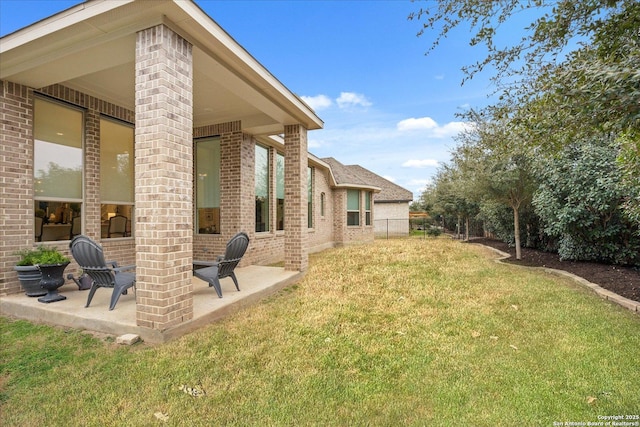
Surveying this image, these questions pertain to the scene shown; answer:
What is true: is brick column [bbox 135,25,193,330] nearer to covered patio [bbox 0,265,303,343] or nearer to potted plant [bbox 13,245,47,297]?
covered patio [bbox 0,265,303,343]

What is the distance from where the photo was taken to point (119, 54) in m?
4.11

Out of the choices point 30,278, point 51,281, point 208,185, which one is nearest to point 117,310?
point 51,281

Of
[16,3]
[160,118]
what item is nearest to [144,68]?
[160,118]

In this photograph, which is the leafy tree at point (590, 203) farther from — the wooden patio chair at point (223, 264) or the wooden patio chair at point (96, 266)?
the wooden patio chair at point (96, 266)

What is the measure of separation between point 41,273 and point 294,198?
4.64 meters

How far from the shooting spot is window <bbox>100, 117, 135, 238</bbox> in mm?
6215

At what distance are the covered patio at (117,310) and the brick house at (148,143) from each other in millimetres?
242

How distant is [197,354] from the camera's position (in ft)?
10.5

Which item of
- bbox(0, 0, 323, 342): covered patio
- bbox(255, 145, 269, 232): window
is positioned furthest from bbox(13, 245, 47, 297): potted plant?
bbox(255, 145, 269, 232): window

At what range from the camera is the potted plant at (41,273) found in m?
4.45

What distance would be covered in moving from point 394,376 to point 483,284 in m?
4.66

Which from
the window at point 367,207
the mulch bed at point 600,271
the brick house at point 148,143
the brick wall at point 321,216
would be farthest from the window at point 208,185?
the window at point 367,207

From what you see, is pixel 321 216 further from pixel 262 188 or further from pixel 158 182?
pixel 158 182

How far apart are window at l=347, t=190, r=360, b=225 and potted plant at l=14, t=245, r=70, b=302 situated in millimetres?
13192
